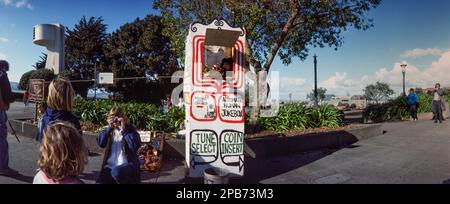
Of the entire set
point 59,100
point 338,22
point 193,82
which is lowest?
point 59,100

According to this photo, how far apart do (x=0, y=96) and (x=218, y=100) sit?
327cm

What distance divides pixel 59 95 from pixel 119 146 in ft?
3.03

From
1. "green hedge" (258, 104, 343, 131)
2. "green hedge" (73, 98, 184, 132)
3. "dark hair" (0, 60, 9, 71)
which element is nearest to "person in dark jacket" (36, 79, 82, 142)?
"dark hair" (0, 60, 9, 71)

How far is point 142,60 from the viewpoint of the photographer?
28.6 meters

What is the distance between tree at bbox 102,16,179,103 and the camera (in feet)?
93.0

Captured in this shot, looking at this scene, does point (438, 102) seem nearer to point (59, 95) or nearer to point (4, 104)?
point (59, 95)

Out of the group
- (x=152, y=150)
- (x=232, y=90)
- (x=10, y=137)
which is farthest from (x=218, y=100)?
(x=10, y=137)

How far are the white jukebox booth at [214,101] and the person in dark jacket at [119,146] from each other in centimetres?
97

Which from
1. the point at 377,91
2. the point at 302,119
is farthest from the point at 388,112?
the point at 377,91

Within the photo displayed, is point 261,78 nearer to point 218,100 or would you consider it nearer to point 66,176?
point 218,100

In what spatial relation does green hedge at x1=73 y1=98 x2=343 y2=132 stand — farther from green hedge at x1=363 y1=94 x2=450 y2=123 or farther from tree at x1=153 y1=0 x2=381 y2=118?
green hedge at x1=363 y1=94 x2=450 y2=123

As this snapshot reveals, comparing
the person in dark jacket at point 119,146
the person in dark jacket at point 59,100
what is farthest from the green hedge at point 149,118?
the person in dark jacket at point 59,100

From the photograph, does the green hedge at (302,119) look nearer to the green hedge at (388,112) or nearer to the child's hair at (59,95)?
the child's hair at (59,95)

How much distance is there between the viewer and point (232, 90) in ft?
15.2
